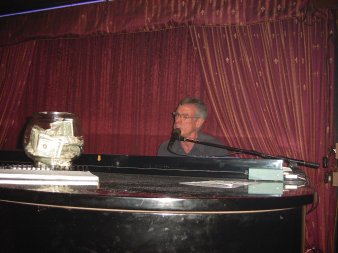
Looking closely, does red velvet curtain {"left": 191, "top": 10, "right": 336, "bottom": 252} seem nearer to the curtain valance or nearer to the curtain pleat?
the curtain valance

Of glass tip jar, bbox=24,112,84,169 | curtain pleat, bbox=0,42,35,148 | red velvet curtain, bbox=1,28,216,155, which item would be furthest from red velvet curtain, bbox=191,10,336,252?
glass tip jar, bbox=24,112,84,169

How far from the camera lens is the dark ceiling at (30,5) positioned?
4.20m

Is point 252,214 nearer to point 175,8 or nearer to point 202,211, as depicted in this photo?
point 202,211

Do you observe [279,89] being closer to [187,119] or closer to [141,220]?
[187,119]

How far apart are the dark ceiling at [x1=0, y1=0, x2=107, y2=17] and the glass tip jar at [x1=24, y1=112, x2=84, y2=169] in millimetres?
3124

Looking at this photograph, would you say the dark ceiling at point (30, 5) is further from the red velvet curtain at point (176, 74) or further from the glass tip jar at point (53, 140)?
the glass tip jar at point (53, 140)

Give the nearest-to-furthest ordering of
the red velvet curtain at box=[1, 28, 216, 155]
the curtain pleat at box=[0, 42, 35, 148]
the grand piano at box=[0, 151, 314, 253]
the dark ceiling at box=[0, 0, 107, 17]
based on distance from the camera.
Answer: the grand piano at box=[0, 151, 314, 253]
the red velvet curtain at box=[1, 28, 216, 155]
the dark ceiling at box=[0, 0, 107, 17]
the curtain pleat at box=[0, 42, 35, 148]

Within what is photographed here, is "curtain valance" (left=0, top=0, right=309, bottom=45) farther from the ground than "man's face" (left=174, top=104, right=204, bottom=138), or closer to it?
farther from the ground

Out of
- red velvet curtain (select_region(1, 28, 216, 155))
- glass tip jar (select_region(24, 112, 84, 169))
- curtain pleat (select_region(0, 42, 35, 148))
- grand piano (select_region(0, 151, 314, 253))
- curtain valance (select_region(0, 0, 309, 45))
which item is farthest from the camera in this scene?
curtain pleat (select_region(0, 42, 35, 148))

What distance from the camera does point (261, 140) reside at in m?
3.49

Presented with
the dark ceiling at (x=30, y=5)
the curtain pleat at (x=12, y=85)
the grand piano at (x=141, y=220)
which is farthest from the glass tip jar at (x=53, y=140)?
the curtain pleat at (x=12, y=85)

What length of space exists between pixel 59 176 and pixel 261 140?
264cm

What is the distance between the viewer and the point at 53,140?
4.49 ft

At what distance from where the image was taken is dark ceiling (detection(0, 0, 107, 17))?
420 cm
